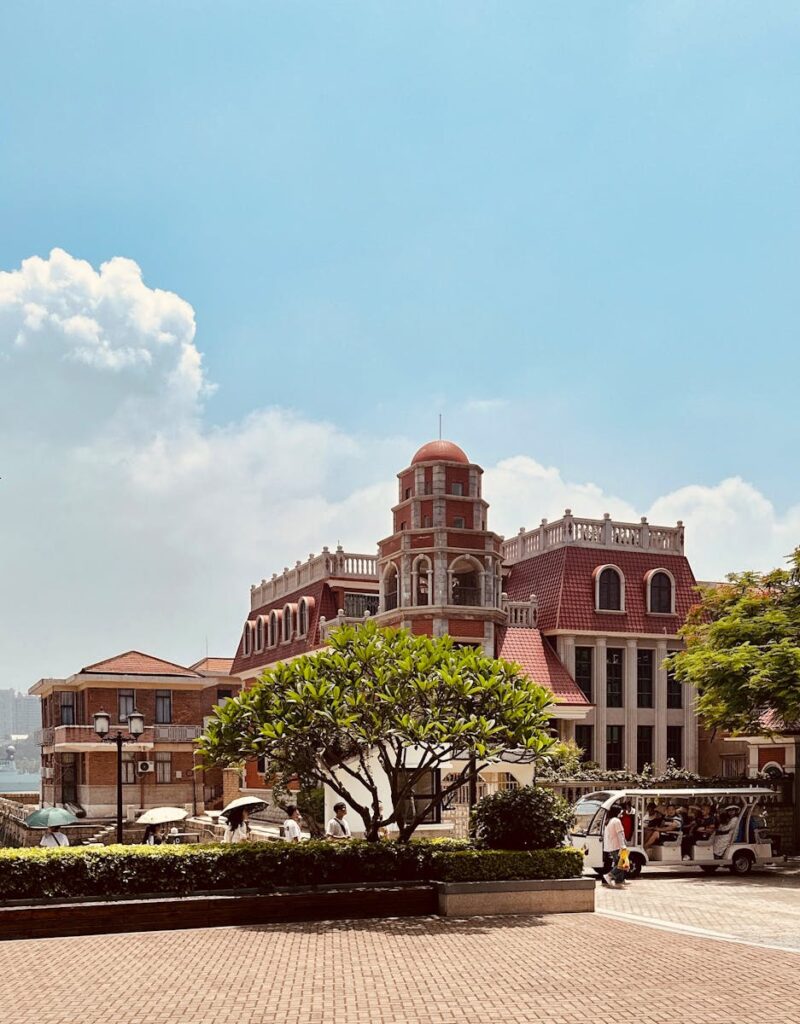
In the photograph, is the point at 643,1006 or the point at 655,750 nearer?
the point at 643,1006

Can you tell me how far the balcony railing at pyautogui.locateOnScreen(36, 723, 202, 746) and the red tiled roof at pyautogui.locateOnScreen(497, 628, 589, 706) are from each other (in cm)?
1927

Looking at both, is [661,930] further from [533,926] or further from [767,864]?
[767,864]

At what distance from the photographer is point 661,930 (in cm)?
1680

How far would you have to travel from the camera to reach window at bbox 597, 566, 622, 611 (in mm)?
44375

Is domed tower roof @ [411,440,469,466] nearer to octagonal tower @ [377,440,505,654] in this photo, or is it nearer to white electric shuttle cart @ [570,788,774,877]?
octagonal tower @ [377,440,505,654]

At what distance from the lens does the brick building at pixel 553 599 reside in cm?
4094

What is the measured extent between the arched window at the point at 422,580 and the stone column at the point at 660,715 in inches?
386

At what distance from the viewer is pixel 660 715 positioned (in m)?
44.6

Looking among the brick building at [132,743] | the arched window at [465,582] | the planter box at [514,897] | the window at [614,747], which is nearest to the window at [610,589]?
the window at [614,747]

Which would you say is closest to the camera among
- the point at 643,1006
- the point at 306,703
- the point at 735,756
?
the point at 643,1006

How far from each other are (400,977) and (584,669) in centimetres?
3164

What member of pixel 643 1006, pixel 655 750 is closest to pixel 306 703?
pixel 643 1006

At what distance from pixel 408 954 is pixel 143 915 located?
166 inches

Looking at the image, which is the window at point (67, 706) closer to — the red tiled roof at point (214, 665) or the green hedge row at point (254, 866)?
the red tiled roof at point (214, 665)
